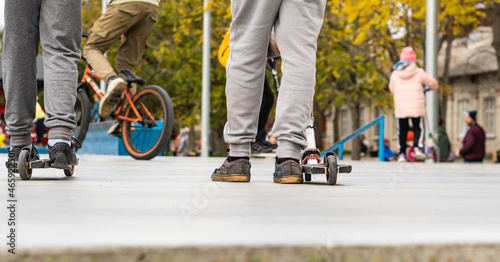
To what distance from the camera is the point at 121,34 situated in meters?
7.36

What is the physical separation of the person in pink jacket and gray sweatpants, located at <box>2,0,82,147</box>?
8.29 m

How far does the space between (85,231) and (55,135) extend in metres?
2.27

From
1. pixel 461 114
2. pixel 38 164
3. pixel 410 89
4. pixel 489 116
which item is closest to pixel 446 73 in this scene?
pixel 489 116

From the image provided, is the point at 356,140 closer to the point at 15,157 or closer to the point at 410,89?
the point at 410,89

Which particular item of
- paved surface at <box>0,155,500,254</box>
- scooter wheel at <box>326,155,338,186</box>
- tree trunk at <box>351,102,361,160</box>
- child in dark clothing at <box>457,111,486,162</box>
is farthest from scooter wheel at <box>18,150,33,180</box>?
tree trunk at <box>351,102,361,160</box>

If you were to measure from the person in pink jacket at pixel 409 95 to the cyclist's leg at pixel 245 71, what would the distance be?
788 cm

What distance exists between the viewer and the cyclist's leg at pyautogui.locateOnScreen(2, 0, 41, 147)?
4066 millimetres

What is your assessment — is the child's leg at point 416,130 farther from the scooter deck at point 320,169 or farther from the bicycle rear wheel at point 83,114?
the scooter deck at point 320,169

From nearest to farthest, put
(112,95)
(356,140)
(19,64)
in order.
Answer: (19,64)
(112,95)
(356,140)

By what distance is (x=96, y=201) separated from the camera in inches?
105

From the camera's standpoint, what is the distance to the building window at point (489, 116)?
38.2 metres

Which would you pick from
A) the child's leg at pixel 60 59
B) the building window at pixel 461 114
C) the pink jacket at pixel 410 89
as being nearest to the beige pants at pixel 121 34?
the child's leg at pixel 60 59

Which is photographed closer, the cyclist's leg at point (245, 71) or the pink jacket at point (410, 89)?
the cyclist's leg at point (245, 71)

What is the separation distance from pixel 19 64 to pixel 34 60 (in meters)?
0.10
